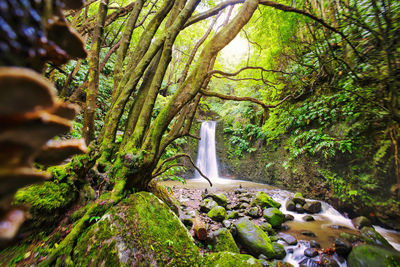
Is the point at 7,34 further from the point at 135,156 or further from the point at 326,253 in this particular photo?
the point at 326,253

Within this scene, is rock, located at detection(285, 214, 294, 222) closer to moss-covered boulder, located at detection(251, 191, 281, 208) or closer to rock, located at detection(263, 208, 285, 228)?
rock, located at detection(263, 208, 285, 228)

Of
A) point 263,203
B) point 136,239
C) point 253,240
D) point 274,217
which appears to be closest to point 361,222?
point 274,217

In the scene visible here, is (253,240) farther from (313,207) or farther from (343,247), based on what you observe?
(313,207)

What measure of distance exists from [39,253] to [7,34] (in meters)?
1.84

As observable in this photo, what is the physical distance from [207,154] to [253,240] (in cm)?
925

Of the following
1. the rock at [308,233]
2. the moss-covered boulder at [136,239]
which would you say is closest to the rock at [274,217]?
the rock at [308,233]

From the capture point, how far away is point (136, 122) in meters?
2.49

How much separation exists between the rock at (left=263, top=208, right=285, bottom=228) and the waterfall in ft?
21.8

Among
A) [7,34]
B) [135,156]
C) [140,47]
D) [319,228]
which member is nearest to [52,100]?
[7,34]

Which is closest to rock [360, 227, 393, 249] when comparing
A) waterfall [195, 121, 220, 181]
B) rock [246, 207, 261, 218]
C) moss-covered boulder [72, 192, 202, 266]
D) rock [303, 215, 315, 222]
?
rock [303, 215, 315, 222]

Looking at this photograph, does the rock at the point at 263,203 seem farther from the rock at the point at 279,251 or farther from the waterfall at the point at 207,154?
the waterfall at the point at 207,154

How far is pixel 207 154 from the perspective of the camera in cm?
1230

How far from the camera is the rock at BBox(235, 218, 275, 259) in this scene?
296cm

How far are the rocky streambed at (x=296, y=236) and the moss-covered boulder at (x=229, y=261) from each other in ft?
2.27
